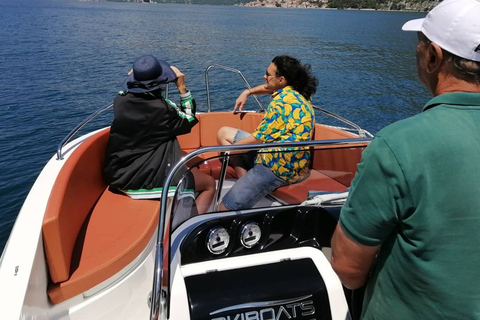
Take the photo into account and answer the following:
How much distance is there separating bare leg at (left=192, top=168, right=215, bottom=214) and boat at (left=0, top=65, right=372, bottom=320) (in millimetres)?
39

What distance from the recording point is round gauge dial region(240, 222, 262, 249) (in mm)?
1925

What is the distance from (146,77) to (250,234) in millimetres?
1573

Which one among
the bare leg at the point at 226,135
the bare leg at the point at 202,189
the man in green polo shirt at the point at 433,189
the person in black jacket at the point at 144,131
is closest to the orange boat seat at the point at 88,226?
the person in black jacket at the point at 144,131

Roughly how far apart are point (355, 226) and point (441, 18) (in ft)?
2.01

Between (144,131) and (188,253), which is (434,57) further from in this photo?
(144,131)

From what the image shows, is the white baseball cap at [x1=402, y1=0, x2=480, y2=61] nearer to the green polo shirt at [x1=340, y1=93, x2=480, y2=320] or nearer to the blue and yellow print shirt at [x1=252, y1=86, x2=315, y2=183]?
the green polo shirt at [x1=340, y1=93, x2=480, y2=320]

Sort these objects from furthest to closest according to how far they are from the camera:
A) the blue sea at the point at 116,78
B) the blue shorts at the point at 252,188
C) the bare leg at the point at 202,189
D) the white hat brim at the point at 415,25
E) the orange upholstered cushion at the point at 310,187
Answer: the blue sea at the point at 116,78 → the orange upholstered cushion at the point at 310,187 → the blue shorts at the point at 252,188 → the bare leg at the point at 202,189 → the white hat brim at the point at 415,25

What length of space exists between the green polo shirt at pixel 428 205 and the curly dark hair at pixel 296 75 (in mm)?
2115

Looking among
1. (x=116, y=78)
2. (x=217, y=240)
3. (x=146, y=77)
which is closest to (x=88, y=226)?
(x=146, y=77)

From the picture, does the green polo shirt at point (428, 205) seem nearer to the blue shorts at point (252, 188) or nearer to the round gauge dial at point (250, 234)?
the round gauge dial at point (250, 234)

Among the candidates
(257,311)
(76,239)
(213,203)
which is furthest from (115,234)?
(257,311)

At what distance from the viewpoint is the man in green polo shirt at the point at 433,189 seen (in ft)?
3.08

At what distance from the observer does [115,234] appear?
2.80m

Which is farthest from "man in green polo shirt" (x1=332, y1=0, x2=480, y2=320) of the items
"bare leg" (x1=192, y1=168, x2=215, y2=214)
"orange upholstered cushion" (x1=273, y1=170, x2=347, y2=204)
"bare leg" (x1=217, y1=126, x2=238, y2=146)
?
"bare leg" (x1=217, y1=126, x2=238, y2=146)
